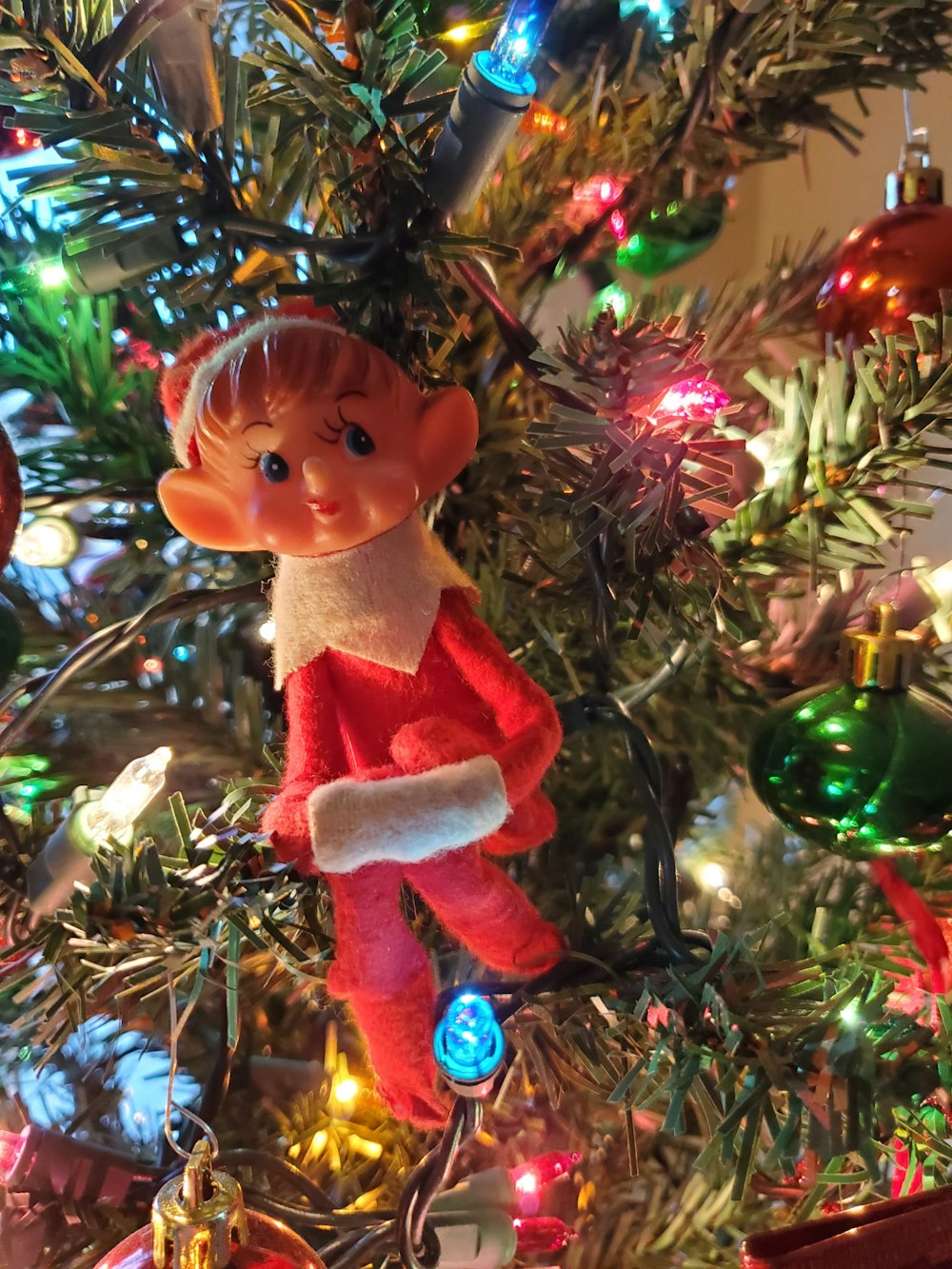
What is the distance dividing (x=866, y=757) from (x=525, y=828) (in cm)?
12

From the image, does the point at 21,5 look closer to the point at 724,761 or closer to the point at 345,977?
the point at 345,977

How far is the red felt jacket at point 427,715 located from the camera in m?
0.28

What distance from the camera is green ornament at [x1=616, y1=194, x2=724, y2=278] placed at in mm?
459

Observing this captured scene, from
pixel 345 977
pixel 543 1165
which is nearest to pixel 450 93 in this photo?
pixel 345 977

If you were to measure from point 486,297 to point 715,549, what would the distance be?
0.13m

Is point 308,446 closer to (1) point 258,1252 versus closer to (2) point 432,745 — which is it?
(2) point 432,745

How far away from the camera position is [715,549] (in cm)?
34

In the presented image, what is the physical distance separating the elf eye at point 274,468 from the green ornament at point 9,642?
0.14m

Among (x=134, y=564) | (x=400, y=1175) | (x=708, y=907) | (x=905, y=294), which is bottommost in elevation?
(x=400, y=1175)

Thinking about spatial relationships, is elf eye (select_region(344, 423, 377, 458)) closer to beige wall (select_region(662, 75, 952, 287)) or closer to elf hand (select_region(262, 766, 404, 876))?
elf hand (select_region(262, 766, 404, 876))

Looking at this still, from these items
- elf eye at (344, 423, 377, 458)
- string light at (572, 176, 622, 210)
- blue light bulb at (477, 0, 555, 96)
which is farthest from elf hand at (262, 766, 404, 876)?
string light at (572, 176, 622, 210)

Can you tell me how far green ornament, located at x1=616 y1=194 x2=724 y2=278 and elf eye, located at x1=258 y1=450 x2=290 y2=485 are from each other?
0.25 meters

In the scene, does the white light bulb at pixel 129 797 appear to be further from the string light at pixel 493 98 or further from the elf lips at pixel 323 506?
the string light at pixel 493 98

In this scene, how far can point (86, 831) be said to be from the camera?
0.30 metres
